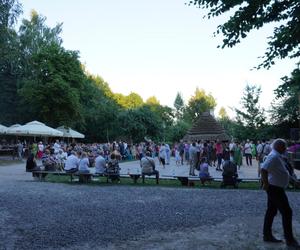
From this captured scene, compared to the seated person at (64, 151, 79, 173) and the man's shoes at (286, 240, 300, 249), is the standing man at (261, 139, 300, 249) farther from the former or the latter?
the seated person at (64, 151, 79, 173)

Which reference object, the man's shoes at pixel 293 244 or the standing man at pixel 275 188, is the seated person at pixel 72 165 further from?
the man's shoes at pixel 293 244

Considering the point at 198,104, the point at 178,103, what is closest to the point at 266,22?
the point at 198,104

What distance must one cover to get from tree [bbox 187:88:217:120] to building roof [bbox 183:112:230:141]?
47.2 m

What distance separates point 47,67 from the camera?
5166 centimetres

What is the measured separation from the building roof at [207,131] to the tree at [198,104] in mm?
47246

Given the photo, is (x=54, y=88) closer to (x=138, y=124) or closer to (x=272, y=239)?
(x=138, y=124)

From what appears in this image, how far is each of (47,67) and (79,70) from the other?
4.91 m

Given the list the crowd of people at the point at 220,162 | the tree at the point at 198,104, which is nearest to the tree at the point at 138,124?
the crowd of people at the point at 220,162

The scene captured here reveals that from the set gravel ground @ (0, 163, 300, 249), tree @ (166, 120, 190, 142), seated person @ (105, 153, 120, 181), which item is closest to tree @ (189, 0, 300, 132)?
gravel ground @ (0, 163, 300, 249)

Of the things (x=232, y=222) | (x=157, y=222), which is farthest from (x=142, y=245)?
(x=232, y=222)

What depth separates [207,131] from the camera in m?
44.8

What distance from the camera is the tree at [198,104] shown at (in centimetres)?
9356

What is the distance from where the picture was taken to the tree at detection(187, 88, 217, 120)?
9356cm

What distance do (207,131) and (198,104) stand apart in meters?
49.9
